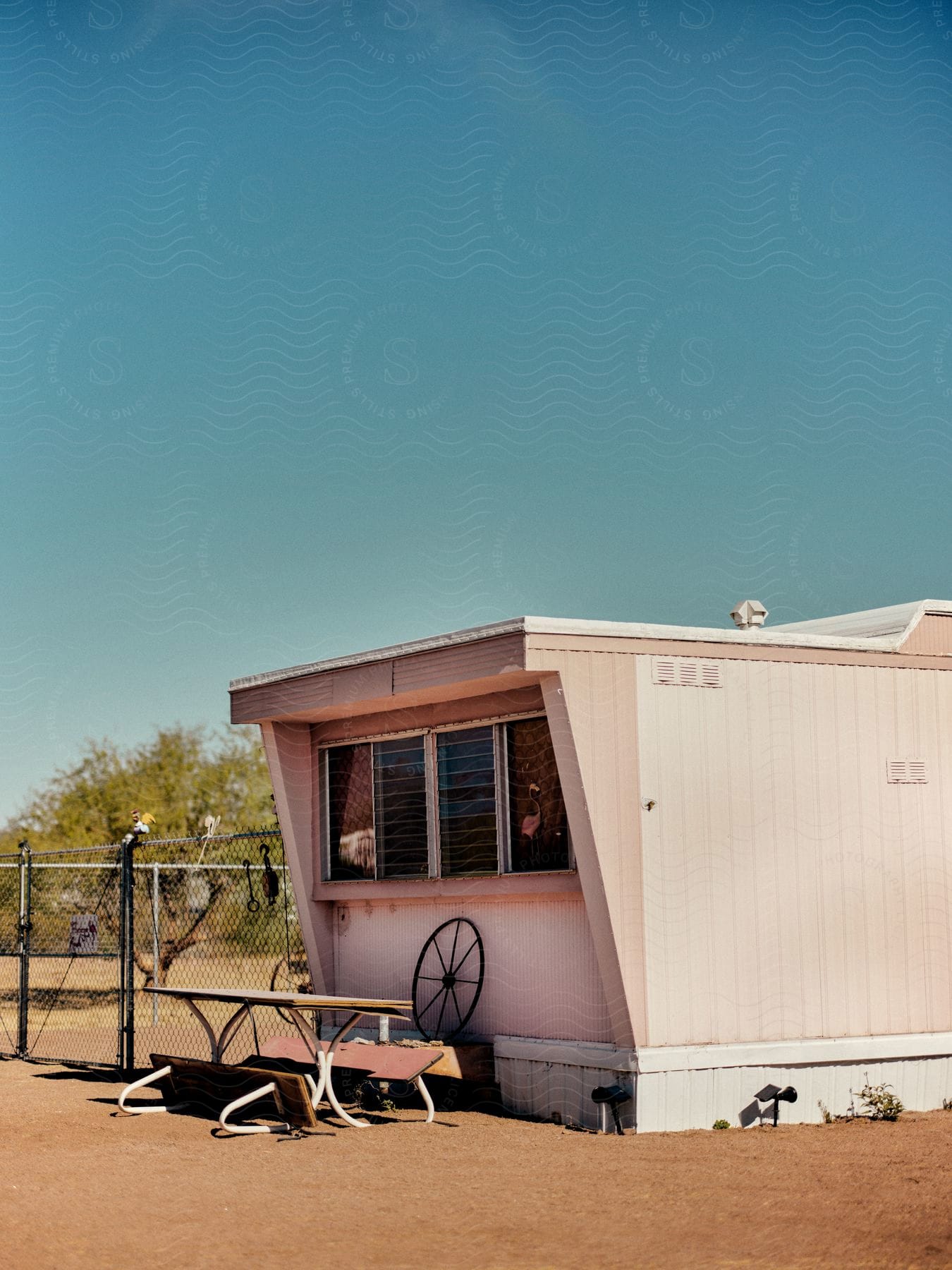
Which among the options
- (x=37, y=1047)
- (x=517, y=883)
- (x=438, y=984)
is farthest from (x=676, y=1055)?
(x=37, y=1047)

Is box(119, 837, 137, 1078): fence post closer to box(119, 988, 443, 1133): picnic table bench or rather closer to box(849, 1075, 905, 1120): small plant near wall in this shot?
box(119, 988, 443, 1133): picnic table bench

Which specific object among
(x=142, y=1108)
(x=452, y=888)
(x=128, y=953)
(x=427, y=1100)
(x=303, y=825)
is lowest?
(x=142, y=1108)

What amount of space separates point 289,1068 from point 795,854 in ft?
13.1

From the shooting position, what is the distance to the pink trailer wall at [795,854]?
31.5ft

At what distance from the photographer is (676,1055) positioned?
9.34 meters

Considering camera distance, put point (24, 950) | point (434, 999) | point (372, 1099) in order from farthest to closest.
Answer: point (24, 950) < point (434, 999) < point (372, 1099)

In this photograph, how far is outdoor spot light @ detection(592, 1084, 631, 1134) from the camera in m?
9.30

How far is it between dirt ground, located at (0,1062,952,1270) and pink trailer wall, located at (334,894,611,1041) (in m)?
0.75

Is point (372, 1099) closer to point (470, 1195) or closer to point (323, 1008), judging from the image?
point (323, 1008)

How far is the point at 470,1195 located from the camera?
7.55m

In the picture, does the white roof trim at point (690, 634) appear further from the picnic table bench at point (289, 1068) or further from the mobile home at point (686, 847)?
the picnic table bench at point (289, 1068)

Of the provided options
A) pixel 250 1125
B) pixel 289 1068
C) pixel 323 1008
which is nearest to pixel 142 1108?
pixel 289 1068

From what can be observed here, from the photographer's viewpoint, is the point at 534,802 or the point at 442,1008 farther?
the point at 442,1008

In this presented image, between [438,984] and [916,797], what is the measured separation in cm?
386
